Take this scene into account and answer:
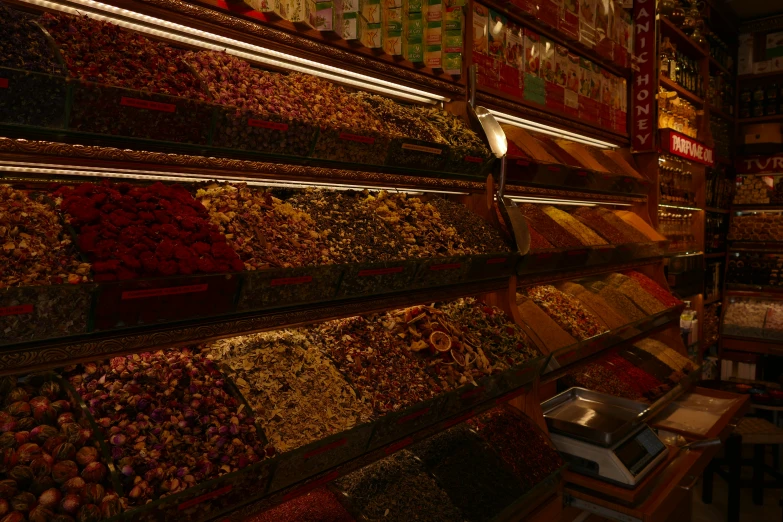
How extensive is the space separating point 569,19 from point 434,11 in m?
1.42

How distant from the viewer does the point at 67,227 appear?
135 centimetres

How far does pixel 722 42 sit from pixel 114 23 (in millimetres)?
6543

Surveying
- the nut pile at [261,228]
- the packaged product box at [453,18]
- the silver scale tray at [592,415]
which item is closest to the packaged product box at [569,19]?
the packaged product box at [453,18]

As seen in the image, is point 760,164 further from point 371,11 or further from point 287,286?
point 287,286

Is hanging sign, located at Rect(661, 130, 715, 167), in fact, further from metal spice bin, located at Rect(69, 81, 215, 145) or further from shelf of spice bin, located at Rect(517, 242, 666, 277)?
metal spice bin, located at Rect(69, 81, 215, 145)

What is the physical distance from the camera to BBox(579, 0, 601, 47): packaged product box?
3611 mm

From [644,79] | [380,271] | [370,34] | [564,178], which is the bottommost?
[380,271]

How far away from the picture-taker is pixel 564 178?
3164 mm

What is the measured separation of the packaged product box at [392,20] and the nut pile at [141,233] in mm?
1176

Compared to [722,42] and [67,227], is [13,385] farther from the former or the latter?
[722,42]

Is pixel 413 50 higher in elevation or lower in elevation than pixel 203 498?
higher

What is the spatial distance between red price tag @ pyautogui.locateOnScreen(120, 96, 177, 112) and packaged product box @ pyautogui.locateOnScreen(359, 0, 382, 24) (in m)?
0.98

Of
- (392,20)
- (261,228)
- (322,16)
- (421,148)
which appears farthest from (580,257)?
(261,228)

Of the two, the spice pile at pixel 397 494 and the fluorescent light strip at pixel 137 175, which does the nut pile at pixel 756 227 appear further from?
the spice pile at pixel 397 494
